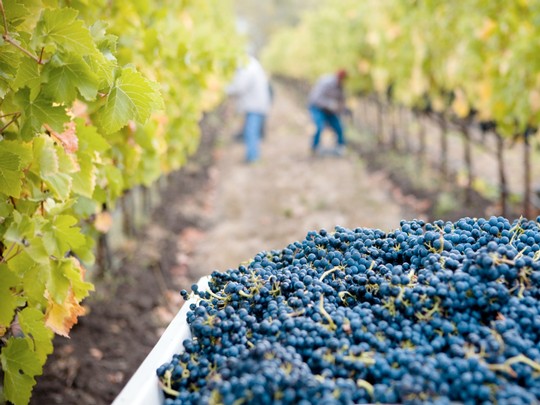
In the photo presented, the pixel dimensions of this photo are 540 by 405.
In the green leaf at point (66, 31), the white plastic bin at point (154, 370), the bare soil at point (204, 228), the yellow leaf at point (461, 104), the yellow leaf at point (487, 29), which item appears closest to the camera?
the white plastic bin at point (154, 370)

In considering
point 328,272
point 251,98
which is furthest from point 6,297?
point 251,98

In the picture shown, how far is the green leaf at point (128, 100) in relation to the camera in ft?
5.75

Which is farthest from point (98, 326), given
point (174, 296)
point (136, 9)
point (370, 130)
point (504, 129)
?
point (370, 130)

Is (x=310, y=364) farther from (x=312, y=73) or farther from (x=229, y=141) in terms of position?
(x=312, y=73)

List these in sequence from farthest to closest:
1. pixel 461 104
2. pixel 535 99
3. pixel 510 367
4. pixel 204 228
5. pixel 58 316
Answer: pixel 204 228, pixel 461 104, pixel 535 99, pixel 58 316, pixel 510 367

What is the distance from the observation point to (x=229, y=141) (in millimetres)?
14664

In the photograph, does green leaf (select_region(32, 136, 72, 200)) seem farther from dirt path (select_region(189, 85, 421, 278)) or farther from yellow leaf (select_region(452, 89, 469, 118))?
yellow leaf (select_region(452, 89, 469, 118))

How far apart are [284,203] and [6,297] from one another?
21.7 feet

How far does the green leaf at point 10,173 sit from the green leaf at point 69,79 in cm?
26

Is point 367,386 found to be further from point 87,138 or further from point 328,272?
point 87,138

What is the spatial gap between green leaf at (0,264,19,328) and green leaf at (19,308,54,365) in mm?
103

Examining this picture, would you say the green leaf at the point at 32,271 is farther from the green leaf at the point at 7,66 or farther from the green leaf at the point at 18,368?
the green leaf at the point at 7,66

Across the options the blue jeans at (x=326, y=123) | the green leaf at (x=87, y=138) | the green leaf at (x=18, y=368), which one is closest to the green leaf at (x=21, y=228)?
the green leaf at (x=18, y=368)

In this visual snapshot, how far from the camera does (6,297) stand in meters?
1.71
